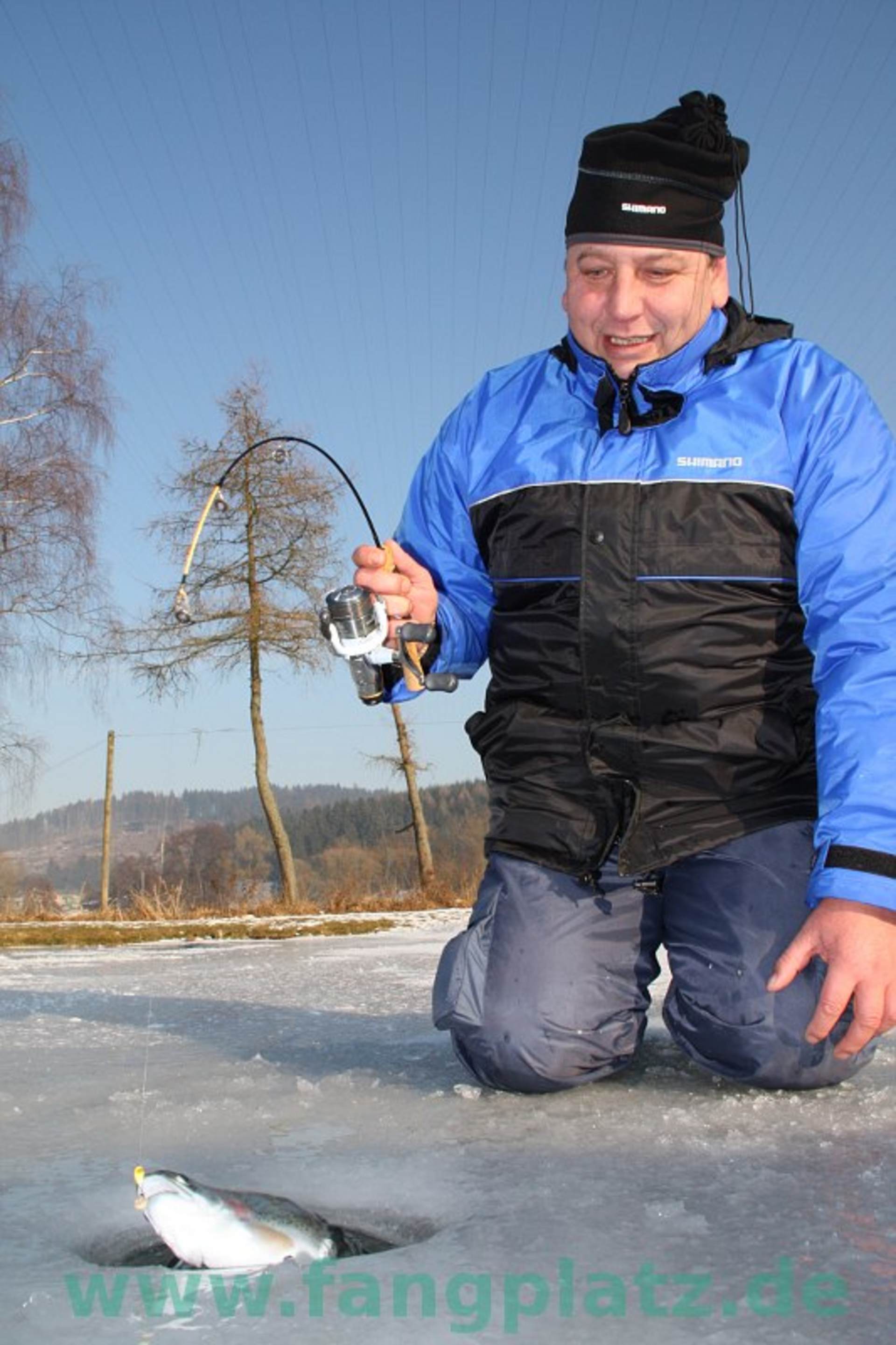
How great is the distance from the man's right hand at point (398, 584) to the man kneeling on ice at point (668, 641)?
0.01m

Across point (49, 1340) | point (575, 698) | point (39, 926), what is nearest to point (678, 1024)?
point (575, 698)

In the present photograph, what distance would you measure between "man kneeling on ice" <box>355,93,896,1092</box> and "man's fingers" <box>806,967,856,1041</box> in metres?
0.38

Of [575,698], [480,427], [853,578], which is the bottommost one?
[575,698]

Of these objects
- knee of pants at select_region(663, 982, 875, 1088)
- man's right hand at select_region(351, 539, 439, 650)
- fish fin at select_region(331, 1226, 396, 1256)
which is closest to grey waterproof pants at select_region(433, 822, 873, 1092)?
knee of pants at select_region(663, 982, 875, 1088)

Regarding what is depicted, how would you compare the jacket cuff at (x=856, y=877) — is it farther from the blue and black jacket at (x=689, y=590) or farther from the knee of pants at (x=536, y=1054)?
the knee of pants at (x=536, y=1054)

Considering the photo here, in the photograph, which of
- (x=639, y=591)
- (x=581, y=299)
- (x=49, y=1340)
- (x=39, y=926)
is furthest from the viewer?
(x=39, y=926)

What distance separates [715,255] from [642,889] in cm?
137

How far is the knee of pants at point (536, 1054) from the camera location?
237 centimetres

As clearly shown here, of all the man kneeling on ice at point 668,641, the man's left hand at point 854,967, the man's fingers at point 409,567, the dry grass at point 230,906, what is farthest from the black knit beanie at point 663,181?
the dry grass at point 230,906

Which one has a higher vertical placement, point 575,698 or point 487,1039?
point 575,698

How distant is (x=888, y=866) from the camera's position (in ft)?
6.47

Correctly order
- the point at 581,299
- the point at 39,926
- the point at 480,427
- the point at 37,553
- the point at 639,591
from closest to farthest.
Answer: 1. the point at 639,591
2. the point at 581,299
3. the point at 480,427
4. the point at 39,926
5. the point at 37,553

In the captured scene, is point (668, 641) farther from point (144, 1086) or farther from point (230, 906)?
point (230, 906)

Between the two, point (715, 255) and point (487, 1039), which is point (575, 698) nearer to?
point (487, 1039)
